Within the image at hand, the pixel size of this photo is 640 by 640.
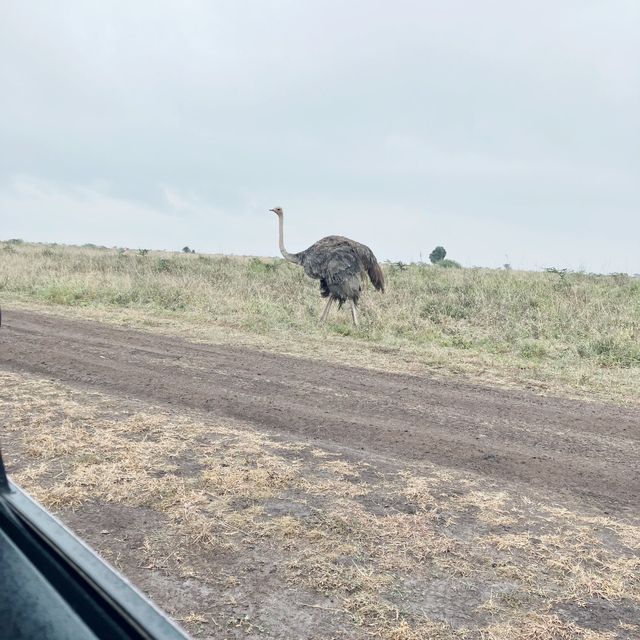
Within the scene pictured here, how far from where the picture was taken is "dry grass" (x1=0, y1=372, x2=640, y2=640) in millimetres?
3314

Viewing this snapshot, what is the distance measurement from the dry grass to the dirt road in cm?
59

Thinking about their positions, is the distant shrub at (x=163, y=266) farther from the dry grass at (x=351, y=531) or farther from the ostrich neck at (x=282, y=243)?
the dry grass at (x=351, y=531)

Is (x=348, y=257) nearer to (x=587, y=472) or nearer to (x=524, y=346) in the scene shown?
(x=524, y=346)

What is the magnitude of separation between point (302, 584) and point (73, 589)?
2410 millimetres

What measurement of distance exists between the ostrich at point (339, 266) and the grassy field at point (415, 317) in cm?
54

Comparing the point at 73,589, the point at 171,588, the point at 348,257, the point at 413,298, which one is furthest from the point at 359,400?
the point at 413,298

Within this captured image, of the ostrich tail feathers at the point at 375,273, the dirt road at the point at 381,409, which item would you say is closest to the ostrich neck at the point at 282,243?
the ostrich tail feathers at the point at 375,273

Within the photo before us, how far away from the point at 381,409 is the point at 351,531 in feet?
10.1

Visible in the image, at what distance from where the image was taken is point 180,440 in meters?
5.66

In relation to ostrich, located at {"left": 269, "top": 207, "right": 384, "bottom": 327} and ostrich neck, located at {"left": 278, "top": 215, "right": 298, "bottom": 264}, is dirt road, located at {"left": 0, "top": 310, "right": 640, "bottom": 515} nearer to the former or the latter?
ostrich, located at {"left": 269, "top": 207, "right": 384, "bottom": 327}

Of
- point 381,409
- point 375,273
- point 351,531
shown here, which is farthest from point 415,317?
point 351,531

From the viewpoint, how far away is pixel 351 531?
161 inches

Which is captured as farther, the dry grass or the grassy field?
the grassy field

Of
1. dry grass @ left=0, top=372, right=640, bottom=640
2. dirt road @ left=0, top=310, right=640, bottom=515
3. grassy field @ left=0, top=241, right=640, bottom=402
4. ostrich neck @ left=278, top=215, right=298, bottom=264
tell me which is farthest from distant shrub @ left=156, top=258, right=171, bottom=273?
dry grass @ left=0, top=372, right=640, bottom=640
